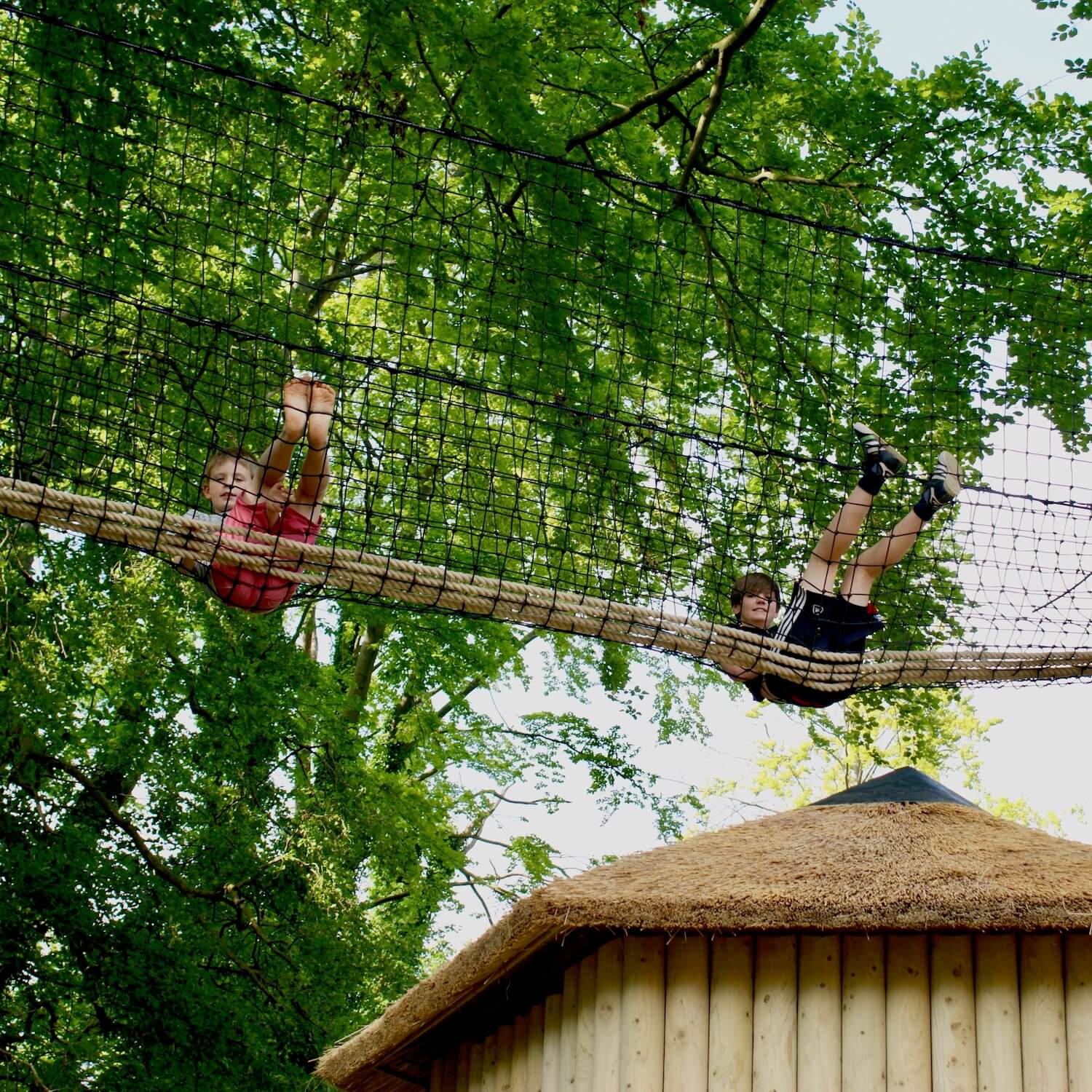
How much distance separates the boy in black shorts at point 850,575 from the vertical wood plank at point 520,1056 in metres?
1.68

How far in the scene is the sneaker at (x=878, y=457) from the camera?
18.3 feet

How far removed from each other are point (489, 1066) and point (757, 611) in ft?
7.47

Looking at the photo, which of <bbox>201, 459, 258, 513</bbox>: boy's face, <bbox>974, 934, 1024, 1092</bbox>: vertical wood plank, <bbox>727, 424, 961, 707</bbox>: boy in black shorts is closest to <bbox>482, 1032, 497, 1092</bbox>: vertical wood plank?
<bbox>727, 424, 961, 707</bbox>: boy in black shorts

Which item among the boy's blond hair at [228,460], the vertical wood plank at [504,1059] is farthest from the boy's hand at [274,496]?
the vertical wood plank at [504,1059]

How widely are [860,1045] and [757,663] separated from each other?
144 centimetres

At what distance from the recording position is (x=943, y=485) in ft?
17.6

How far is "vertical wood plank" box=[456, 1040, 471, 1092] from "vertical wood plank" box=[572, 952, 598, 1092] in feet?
2.81

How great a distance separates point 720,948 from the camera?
17.0 feet

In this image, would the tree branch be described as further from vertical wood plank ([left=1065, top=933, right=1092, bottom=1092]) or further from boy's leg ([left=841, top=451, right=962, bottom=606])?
vertical wood plank ([left=1065, top=933, right=1092, bottom=1092])

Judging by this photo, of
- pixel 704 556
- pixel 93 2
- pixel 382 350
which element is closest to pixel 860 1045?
pixel 704 556

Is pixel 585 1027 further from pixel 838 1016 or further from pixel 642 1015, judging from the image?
pixel 838 1016

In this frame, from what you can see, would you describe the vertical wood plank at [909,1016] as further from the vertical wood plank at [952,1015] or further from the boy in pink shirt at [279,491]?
the boy in pink shirt at [279,491]

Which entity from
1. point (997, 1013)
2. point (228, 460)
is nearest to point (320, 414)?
point (228, 460)

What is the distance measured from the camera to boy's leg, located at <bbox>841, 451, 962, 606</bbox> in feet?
17.7
